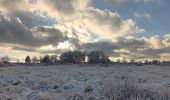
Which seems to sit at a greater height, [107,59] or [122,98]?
[107,59]

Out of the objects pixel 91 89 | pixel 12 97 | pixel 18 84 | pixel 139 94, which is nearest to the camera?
pixel 139 94

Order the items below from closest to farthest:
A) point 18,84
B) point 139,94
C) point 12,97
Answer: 1. point 139,94
2. point 12,97
3. point 18,84

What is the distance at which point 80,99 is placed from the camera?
74.9ft

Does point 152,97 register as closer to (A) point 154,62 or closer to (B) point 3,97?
(B) point 3,97

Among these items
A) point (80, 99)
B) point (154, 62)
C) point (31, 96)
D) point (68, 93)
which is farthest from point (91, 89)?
point (154, 62)

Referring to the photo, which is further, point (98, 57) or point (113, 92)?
point (98, 57)

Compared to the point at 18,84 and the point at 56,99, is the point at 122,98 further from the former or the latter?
the point at 18,84

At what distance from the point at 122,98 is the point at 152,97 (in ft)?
4.73

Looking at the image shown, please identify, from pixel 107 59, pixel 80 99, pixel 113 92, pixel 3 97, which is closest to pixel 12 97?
pixel 3 97

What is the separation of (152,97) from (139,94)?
76 centimetres

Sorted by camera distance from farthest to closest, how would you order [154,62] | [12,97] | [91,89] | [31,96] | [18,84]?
[154,62], [18,84], [91,89], [12,97], [31,96]

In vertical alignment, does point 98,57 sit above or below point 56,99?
above

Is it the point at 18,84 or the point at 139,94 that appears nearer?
the point at 139,94

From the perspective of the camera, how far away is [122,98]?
67.9 ft
